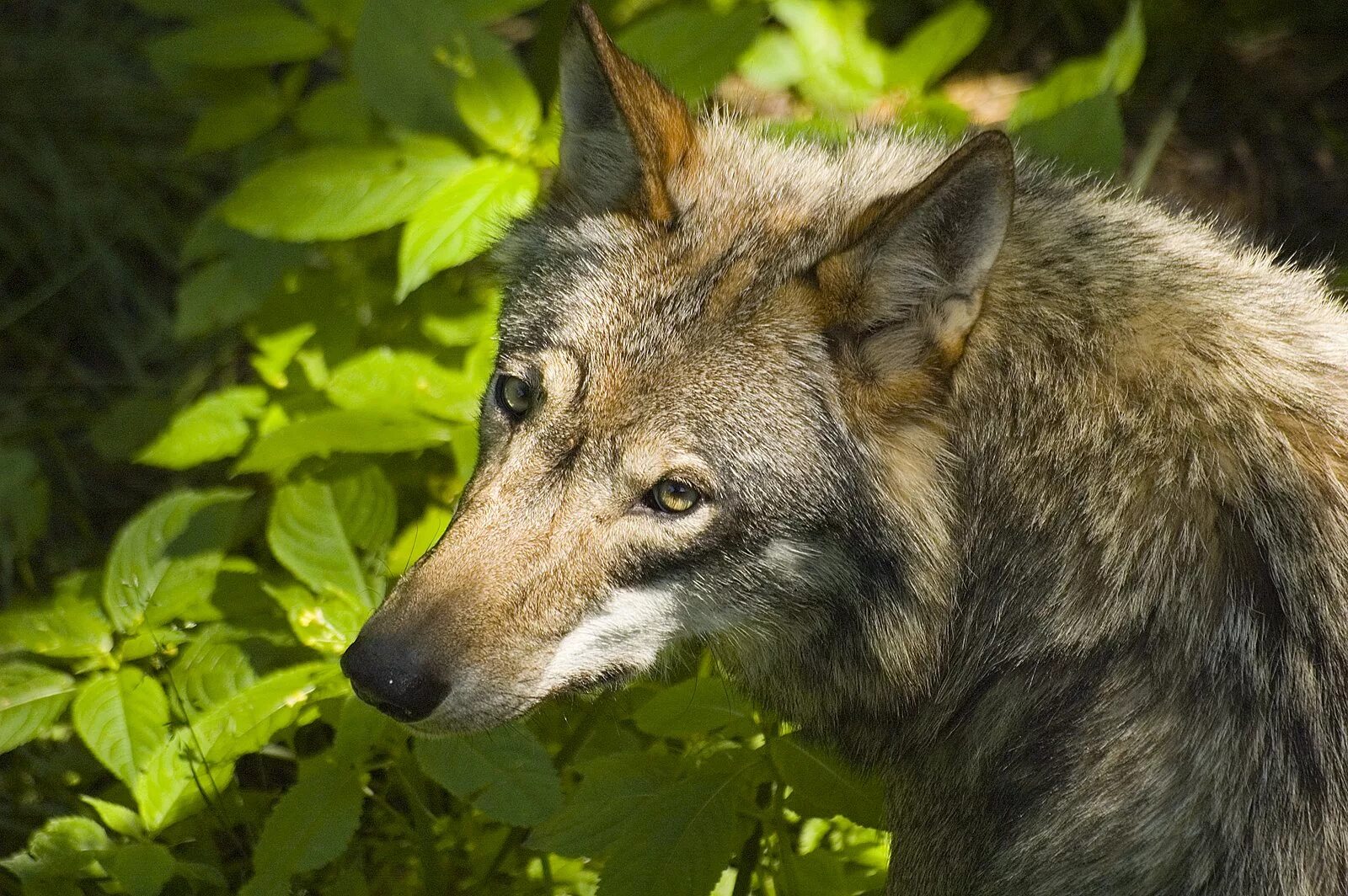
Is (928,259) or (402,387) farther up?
(928,259)

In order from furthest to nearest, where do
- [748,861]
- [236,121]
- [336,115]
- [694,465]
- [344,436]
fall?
[236,121] → [336,115] → [344,436] → [748,861] → [694,465]

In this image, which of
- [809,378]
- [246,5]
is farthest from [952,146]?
[246,5]

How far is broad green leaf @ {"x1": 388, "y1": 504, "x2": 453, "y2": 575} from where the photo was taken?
436 centimetres

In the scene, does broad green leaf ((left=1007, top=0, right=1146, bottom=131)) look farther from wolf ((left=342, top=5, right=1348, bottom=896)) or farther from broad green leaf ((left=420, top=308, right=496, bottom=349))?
broad green leaf ((left=420, top=308, right=496, bottom=349))

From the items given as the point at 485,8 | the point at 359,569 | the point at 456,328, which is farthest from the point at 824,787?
the point at 485,8

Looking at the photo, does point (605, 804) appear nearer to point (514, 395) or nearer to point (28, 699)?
point (514, 395)

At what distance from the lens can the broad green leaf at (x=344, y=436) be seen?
3816 millimetres

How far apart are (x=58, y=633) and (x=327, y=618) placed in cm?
75

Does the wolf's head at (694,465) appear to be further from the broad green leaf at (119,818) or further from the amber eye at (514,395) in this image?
Answer: the broad green leaf at (119,818)

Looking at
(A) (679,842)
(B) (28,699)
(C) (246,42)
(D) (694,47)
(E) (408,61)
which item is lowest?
(A) (679,842)

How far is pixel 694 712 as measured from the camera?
348 cm

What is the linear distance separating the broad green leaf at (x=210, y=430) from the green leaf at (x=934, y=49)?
2.48 m

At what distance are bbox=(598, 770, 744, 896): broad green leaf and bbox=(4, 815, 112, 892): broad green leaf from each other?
132 cm

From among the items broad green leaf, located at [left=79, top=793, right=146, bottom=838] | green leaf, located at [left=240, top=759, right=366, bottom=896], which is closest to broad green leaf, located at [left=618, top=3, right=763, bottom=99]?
green leaf, located at [left=240, top=759, right=366, bottom=896]
